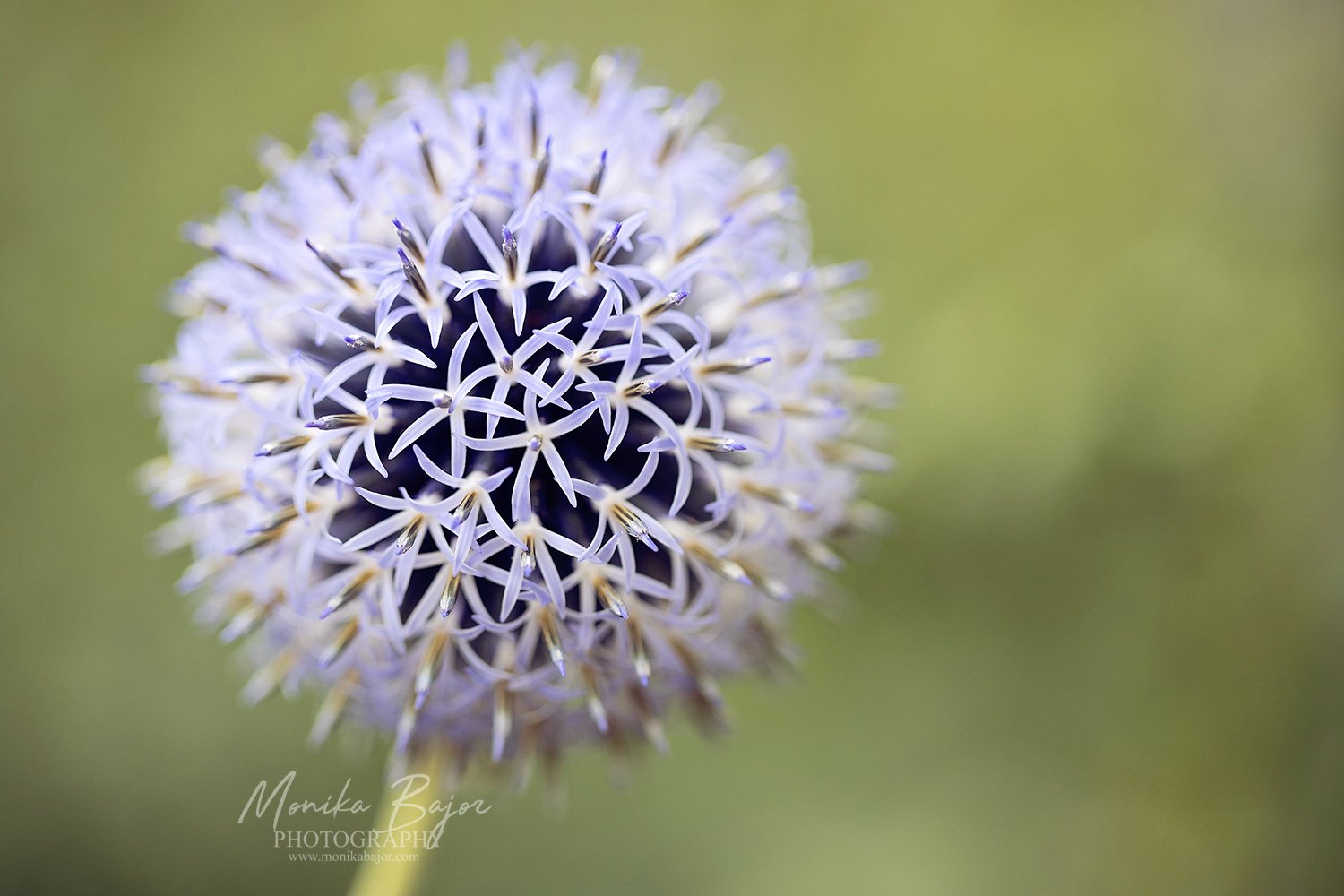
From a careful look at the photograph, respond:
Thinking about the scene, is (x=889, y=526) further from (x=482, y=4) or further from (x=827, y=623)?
(x=482, y=4)

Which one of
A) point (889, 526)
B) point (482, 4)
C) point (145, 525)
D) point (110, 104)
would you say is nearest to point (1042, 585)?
point (889, 526)

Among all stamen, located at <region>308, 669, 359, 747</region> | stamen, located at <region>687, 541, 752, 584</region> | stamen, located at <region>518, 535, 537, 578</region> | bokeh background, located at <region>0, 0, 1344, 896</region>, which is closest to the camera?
stamen, located at <region>518, 535, 537, 578</region>

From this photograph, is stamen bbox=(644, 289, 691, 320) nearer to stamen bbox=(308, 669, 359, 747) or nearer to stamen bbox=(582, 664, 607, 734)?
stamen bbox=(582, 664, 607, 734)

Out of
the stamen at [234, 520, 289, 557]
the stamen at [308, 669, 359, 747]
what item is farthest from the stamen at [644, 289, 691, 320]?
the stamen at [308, 669, 359, 747]

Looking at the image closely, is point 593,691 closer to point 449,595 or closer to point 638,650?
point 638,650

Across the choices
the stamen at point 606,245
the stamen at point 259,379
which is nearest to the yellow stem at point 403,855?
the stamen at point 259,379

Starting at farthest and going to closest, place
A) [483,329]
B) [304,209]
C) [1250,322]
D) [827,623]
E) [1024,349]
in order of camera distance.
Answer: [827,623], [1024,349], [1250,322], [304,209], [483,329]
